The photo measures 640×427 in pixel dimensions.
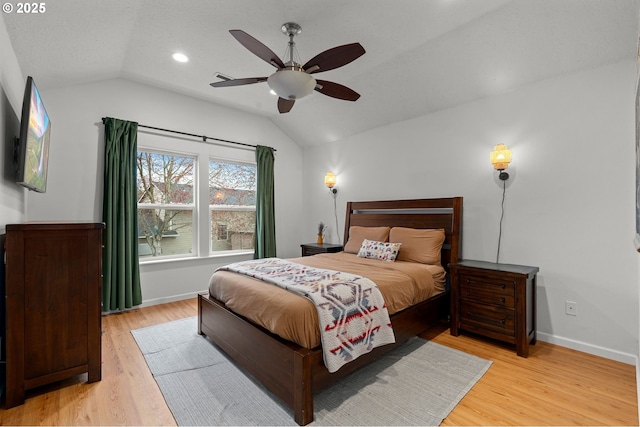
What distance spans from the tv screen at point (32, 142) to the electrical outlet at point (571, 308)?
445 centimetres

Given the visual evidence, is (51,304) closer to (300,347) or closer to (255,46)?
(300,347)

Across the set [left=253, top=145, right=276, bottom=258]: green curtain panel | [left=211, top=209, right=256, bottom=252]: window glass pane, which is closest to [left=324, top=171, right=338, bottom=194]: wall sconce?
[left=253, top=145, right=276, bottom=258]: green curtain panel

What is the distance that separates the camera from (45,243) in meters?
1.98

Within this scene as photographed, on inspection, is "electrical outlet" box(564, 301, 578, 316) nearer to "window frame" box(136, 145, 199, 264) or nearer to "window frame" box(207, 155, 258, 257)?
"window frame" box(207, 155, 258, 257)

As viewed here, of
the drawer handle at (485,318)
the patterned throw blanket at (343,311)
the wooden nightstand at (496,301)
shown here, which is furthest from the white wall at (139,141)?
the drawer handle at (485,318)

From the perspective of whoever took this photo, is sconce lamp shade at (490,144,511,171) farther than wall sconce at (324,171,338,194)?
No

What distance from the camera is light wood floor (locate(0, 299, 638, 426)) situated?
176 centimetres

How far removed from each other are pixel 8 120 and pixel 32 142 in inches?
11.7

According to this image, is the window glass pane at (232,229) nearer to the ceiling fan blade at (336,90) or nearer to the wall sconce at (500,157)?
the ceiling fan blade at (336,90)

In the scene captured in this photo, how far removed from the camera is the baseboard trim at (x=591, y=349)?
2.41 meters

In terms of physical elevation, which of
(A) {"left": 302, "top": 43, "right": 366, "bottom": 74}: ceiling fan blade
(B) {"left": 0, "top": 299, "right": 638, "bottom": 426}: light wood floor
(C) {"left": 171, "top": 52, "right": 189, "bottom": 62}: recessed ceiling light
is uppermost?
(C) {"left": 171, "top": 52, "right": 189, "bottom": 62}: recessed ceiling light

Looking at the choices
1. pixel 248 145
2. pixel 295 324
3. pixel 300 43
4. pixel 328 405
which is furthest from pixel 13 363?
pixel 248 145

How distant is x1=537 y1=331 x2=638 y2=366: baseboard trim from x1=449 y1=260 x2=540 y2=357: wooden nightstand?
0.48ft

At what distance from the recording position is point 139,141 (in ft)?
12.7
